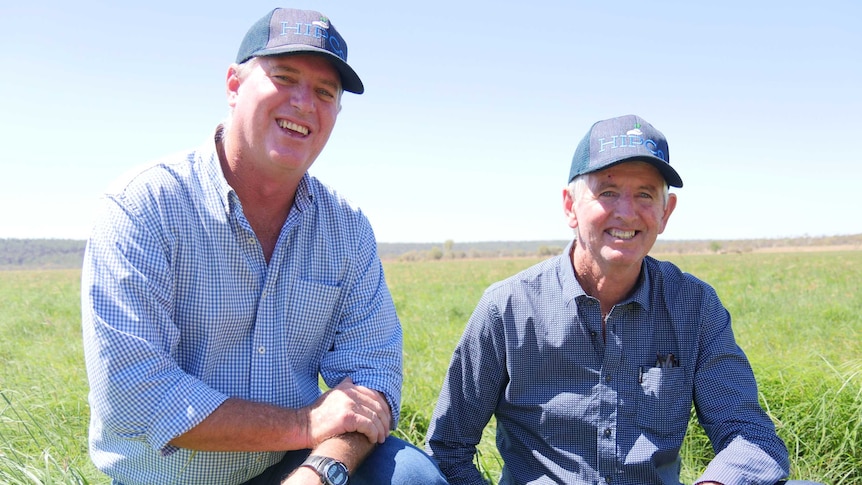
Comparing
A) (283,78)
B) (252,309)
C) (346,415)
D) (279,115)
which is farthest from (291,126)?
(346,415)

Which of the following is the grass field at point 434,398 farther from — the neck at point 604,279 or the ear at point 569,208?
the ear at point 569,208

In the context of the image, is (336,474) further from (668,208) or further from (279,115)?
(668,208)

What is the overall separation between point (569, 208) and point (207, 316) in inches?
53.7

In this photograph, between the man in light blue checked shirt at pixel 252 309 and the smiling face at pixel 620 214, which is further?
the smiling face at pixel 620 214

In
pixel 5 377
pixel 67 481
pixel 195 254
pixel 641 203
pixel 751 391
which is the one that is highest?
pixel 641 203

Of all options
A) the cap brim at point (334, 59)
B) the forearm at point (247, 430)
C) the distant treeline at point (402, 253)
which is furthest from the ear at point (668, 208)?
the distant treeline at point (402, 253)

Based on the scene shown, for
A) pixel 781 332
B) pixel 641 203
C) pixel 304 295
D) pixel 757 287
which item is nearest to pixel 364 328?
pixel 304 295

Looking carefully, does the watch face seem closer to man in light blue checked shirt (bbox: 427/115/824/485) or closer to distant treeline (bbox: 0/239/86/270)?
man in light blue checked shirt (bbox: 427/115/824/485)

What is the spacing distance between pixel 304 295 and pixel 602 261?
1.05 meters

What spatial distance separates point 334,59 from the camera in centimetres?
230

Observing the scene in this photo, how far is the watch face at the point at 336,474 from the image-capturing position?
80.1 inches

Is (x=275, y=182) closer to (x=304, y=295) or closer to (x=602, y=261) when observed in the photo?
(x=304, y=295)

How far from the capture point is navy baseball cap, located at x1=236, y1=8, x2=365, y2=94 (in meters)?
2.27

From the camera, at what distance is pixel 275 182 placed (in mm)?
2344
